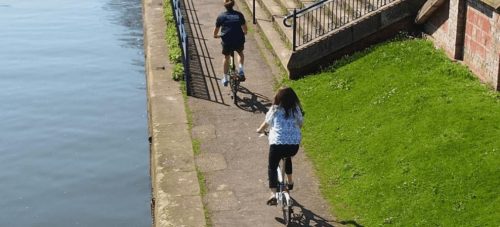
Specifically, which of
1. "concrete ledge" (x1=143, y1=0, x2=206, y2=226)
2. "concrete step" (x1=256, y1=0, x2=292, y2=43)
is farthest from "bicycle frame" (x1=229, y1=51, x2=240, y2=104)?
"concrete step" (x1=256, y1=0, x2=292, y2=43)

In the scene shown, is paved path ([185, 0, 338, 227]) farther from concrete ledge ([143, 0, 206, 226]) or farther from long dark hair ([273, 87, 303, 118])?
long dark hair ([273, 87, 303, 118])

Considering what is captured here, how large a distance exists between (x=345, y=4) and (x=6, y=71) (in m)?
12.6

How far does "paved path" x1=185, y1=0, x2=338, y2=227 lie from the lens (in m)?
10.8

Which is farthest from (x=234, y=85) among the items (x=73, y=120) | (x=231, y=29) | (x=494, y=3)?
Result: (x=73, y=120)

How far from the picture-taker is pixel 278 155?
33.3 feet

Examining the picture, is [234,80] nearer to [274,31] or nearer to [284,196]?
[274,31]

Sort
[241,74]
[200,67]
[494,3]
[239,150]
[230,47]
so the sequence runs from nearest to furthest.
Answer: [494,3] < [239,150] < [230,47] < [241,74] < [200,67]

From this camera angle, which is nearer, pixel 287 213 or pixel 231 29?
pixel 287 213

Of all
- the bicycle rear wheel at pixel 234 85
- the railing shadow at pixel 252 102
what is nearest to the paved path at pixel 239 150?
the railing shadow at pixel 252 102

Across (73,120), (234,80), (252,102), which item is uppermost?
(234,80)

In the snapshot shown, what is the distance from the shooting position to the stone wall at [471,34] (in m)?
12.8

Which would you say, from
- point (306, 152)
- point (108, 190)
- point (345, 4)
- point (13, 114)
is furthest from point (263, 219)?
point (13, 114)

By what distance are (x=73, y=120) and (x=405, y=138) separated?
11.0 meters

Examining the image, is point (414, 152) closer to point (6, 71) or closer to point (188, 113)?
point (188, 113)
